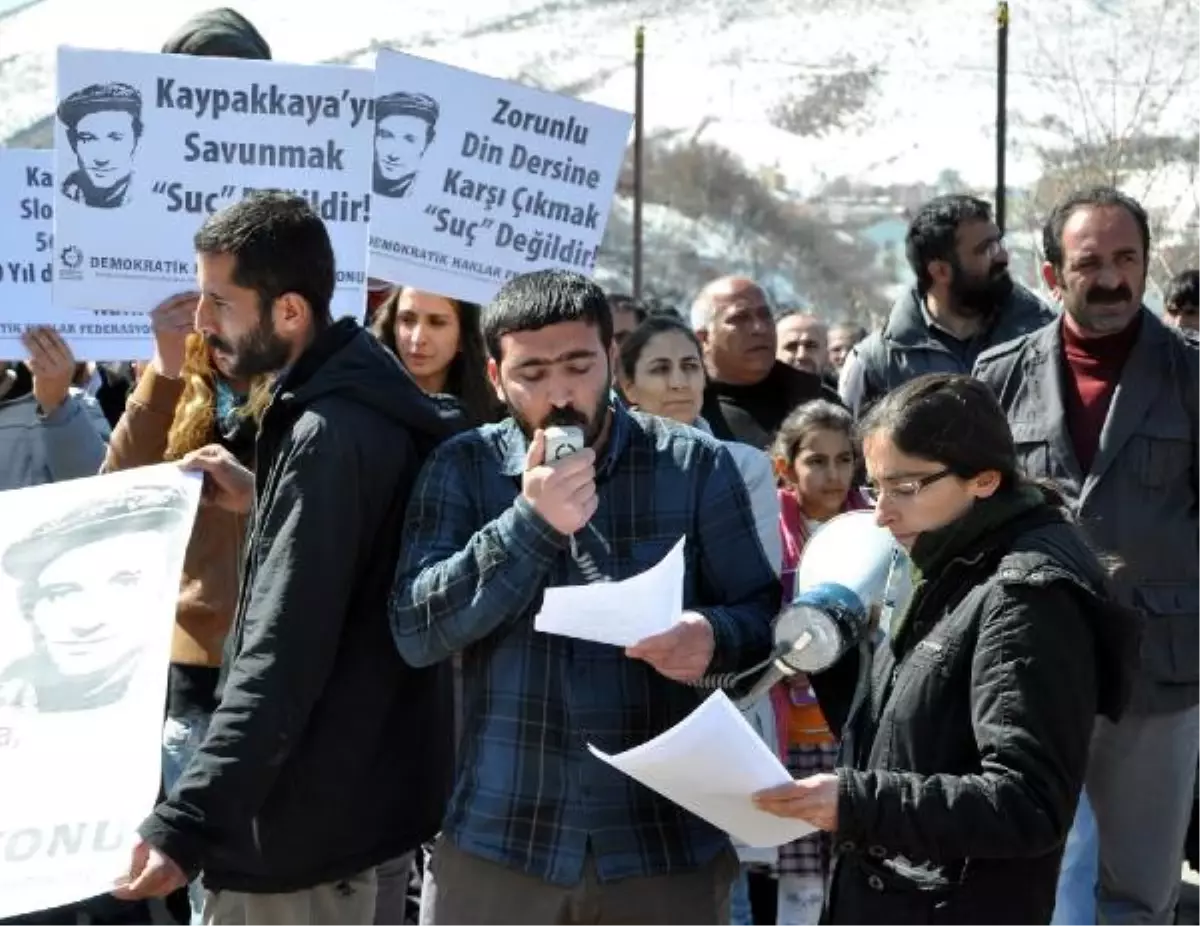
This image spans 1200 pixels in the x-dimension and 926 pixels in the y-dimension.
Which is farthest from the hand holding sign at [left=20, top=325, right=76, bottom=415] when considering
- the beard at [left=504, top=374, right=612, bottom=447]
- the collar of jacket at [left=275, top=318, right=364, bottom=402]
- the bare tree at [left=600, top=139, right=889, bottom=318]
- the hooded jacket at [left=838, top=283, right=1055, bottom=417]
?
the bare tree at [left=600, top=139, right=889, bottom=318]

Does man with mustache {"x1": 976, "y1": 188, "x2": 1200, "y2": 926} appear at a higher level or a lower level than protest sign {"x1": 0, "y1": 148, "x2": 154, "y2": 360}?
lower

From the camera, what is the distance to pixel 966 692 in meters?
3.00

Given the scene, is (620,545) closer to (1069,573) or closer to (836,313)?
(1069,573)

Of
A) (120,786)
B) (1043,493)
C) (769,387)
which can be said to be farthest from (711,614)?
(769,387)

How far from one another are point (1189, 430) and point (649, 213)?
44.4 m

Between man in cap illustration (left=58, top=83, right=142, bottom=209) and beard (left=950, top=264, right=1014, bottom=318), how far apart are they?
2790 mm

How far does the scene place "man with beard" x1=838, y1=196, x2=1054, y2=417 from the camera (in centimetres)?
643

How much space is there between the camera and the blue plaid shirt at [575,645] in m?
3.18

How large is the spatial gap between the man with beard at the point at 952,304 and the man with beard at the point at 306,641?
10.3ft

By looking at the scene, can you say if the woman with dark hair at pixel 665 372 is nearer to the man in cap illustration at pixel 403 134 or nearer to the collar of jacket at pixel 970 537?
the man in cap illustration at pixel 403 134

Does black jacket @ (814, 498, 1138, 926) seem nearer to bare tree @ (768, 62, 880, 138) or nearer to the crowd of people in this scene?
the crowd of people

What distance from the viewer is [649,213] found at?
49.0 meters

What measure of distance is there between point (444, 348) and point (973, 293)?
196 centimetres

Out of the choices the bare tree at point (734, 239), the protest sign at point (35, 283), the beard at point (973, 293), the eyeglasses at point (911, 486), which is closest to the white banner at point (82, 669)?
the eyeglasses at point (911, 486)
